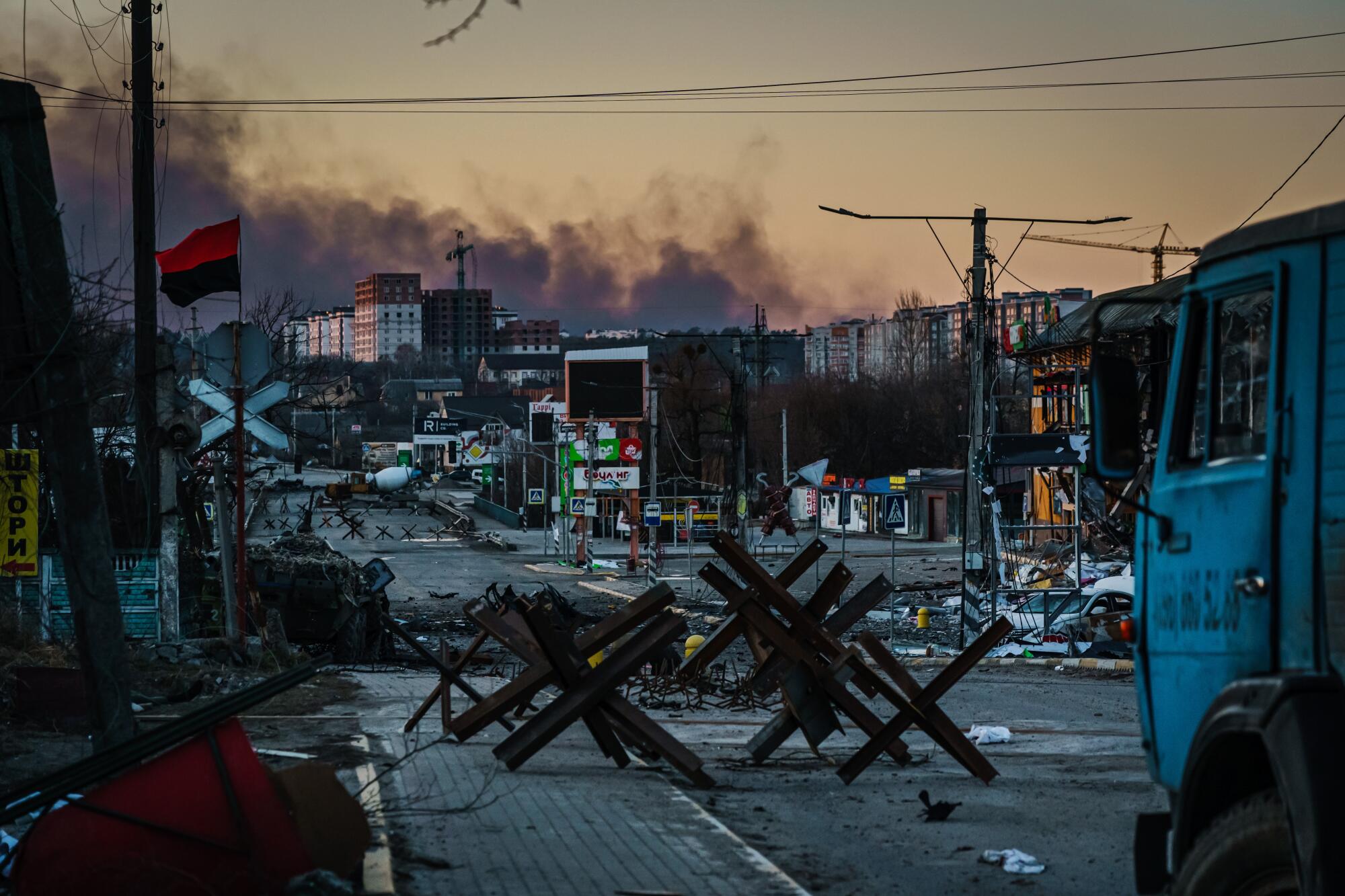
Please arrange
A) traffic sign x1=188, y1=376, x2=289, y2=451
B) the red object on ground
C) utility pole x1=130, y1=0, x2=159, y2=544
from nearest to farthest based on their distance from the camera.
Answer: the red object on ground, traffic sign x1=188, y1=376, x2=289, y2=451, utility pole x1=130, y1=0, x2=159, y2=544

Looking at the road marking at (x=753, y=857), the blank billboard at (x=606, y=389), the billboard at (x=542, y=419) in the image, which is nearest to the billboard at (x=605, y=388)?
the blank billboard at (x=606, y=389)

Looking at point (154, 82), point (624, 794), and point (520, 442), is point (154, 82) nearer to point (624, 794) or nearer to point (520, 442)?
point (624, 794)

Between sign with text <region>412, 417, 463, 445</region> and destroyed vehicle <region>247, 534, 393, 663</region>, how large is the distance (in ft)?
356

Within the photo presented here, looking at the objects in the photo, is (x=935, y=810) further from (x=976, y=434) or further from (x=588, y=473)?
(x=588, y=473)

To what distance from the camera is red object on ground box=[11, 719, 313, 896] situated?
559cm

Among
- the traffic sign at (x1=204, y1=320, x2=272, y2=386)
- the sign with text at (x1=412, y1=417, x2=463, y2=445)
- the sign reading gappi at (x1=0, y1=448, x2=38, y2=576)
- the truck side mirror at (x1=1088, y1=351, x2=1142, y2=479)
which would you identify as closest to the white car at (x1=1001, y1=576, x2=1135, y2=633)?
the traffic sign at (x1=204, y1=320, x2=272, y2=386)

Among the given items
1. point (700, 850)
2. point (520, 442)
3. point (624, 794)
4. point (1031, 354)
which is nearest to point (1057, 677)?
point (624, 794)

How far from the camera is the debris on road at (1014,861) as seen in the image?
7.48 metres

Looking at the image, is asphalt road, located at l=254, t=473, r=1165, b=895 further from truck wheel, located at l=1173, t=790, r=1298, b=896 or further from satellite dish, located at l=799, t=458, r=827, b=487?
satellite dish, located at l=799, t=458, r=827, b=487

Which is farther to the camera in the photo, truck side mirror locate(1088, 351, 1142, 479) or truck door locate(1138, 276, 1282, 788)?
truck side mirror locate(1088, 351, 1142, 479)

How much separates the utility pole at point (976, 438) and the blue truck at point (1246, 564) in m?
18.9

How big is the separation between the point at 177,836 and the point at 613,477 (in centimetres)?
5494

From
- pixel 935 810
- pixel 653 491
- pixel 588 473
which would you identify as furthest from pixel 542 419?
pixel 935 810

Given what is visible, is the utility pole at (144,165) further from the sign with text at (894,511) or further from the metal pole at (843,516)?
the sign with text at (894,511)
